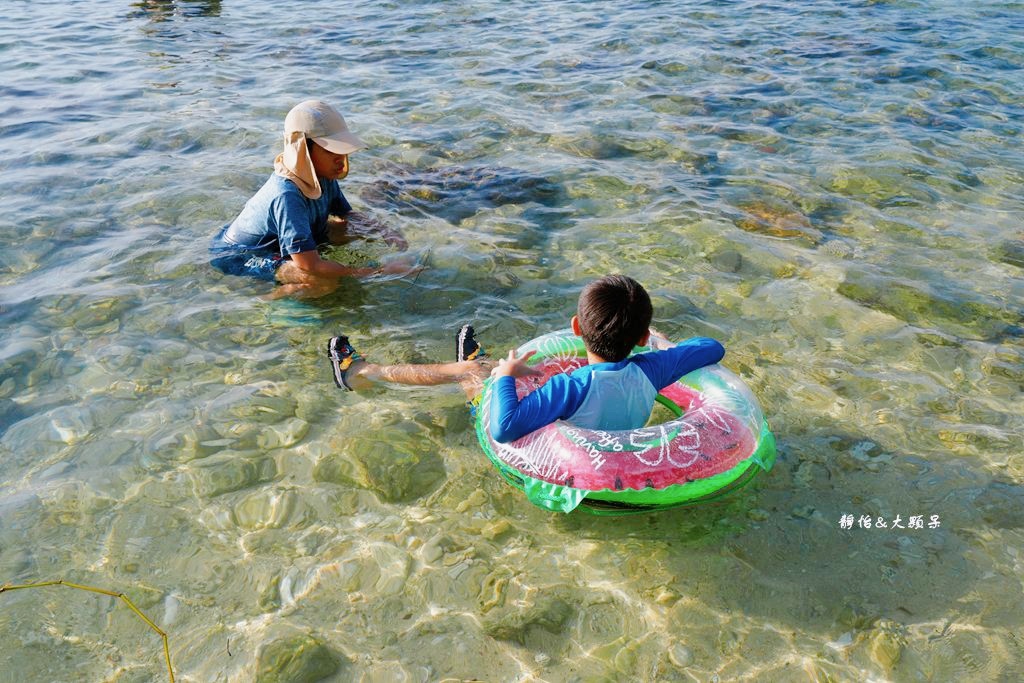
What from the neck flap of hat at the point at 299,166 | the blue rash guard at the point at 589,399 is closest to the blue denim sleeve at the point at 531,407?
the blue rash guard at the point at 589,399

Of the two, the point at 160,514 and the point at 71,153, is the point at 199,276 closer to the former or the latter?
the point at 160,514

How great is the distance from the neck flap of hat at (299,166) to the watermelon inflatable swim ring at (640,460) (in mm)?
2543

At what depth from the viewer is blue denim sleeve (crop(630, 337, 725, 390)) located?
401 centimetres

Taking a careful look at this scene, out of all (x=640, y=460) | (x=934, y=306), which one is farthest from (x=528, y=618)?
(x=934, y=306)

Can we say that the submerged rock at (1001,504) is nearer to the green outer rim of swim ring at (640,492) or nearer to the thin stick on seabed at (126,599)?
the green outer rim of swim ring at (640,492)

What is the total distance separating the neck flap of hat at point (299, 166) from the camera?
5430 millimetres

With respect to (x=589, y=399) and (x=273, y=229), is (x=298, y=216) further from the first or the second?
(x=589, y=399)

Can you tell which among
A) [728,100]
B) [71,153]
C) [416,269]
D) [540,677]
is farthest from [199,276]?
[728,100]

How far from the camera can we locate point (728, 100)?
33.7 feet

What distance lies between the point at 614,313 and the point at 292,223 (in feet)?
9.30

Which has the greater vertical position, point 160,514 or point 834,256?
point 834,256

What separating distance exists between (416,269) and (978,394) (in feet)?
13.6

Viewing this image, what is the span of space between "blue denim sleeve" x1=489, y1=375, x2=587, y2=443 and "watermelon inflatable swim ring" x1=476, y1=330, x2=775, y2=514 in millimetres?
75

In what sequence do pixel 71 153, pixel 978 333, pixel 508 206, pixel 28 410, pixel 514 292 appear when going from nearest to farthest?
1. pixel 28 410
2. pixel 978 333
3. pixel 514 292
4. pixel 508 206
5. pixel 71 153
